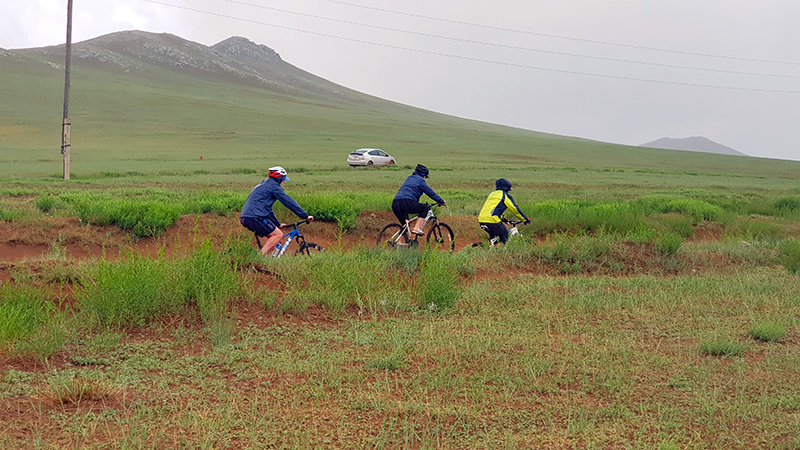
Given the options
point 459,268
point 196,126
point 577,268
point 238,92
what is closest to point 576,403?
point 459,268

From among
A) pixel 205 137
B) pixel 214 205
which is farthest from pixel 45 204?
pixel 205 137

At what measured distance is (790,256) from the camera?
445 inches

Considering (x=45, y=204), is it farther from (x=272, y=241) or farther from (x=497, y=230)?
(x=497, y=230)

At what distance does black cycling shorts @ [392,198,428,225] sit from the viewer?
1198 cm

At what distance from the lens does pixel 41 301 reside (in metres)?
6.31

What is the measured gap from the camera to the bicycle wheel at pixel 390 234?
478 inches

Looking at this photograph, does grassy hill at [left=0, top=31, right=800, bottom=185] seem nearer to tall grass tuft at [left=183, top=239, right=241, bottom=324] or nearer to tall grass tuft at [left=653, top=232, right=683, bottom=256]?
tall grass tuft at [left=183, top=239, right=241, bottom=324]

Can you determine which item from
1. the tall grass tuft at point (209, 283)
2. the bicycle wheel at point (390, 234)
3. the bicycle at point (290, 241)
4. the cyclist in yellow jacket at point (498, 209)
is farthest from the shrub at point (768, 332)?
the bicycle wheel at point (390, 234)

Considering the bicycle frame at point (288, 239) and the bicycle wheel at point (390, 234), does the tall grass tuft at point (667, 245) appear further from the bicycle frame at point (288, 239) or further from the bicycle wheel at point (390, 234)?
the bicycle frame at point (288, 239)

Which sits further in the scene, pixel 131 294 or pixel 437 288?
pixel 437 288

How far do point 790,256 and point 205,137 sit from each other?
63473 mm

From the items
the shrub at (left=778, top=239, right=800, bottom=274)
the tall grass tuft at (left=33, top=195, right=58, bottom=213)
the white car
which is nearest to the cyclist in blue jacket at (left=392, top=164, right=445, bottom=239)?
the shrub at (left=778, top=239, right=800, bottom=274)

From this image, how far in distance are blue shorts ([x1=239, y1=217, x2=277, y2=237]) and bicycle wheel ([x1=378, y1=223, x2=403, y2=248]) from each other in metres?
2.80

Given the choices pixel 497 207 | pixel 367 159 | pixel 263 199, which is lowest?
pixel 367 159
